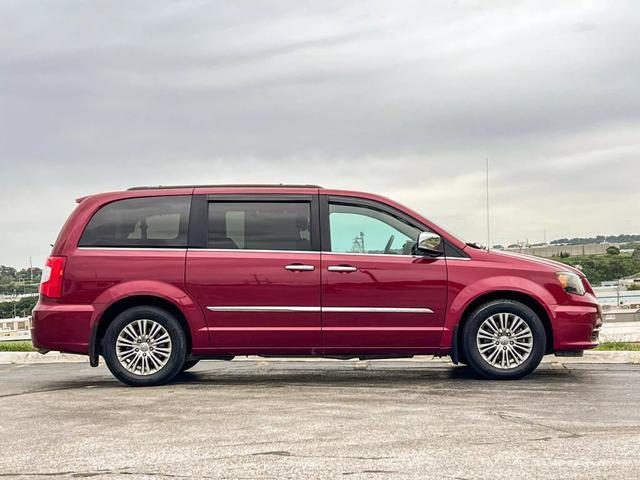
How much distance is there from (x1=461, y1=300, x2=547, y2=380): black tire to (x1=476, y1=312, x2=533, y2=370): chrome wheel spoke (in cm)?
2

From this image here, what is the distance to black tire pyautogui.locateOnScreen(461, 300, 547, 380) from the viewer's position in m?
8.03

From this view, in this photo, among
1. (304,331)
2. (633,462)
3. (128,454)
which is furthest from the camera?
(304,331)

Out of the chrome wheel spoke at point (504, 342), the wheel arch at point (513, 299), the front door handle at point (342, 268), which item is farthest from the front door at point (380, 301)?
the chrome wheel spoke at point (504, 342)

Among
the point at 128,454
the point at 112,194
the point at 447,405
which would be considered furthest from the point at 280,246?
the point at 128,454

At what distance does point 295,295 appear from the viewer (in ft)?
26.3

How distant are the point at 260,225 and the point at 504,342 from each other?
2622 millimetres

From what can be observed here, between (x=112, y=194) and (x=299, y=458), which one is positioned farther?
(x=112, y=194)

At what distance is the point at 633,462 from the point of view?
4590 millimetres

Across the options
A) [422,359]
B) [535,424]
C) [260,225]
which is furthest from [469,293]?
[422,359]

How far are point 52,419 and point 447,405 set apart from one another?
9.84 ft

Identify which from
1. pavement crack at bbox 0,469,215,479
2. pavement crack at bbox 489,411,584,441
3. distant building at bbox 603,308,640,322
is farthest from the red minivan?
distant building at bbox 603,308,640,322

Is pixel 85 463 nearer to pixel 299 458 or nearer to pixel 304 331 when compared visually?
pixel 299 458

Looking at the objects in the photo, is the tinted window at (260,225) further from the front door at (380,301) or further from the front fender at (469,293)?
the front fender at (469,293)

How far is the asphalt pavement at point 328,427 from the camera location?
179 inches
